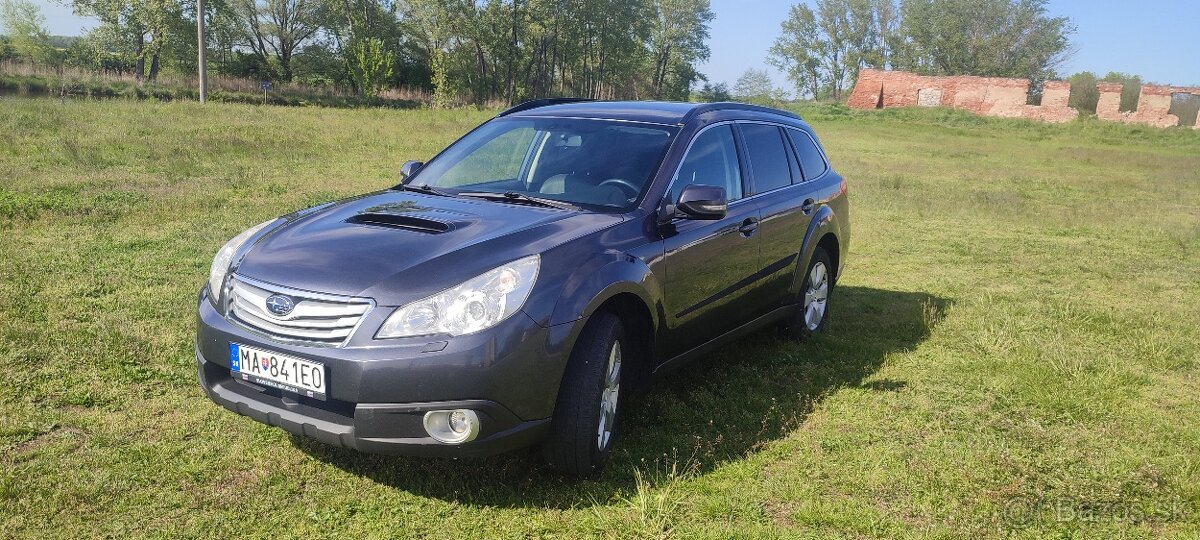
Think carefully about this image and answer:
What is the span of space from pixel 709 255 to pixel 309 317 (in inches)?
82.0

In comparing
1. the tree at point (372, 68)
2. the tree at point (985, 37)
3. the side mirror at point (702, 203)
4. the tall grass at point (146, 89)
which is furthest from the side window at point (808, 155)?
the tree at point (985, 37)

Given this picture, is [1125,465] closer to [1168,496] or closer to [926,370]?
[1168,496]

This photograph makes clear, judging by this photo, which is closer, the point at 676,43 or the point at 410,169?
the point at 410,169

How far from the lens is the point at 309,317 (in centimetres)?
324

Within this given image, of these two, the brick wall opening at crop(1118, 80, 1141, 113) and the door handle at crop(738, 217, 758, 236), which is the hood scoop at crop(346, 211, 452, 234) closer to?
the door handle at crop(738, 217, 758, 236)

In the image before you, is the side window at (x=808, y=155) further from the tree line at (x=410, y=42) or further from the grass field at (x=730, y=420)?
the tree line at (x=410, y=42)

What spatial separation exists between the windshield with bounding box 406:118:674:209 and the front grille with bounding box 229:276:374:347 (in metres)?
1.40

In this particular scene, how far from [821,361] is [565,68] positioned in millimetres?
76523

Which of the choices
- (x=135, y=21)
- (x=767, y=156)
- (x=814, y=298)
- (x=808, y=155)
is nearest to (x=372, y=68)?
(x=135, y=21)

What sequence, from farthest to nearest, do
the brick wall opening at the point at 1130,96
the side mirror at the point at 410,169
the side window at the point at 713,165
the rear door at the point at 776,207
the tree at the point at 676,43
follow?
the tree at the point at 676,43, the brick wall opening at the point at 1130,96, the rear door at the point at 776,207, the side mirror at the point at 410,169, the side window at the point at 713,165

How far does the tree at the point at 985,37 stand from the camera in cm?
6969

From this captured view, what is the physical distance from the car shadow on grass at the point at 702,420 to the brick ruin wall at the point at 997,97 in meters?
41.4

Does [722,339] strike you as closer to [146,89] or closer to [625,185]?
[625,185]

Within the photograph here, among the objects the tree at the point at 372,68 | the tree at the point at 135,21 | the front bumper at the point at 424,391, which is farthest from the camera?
the tree at the point at 135,21
